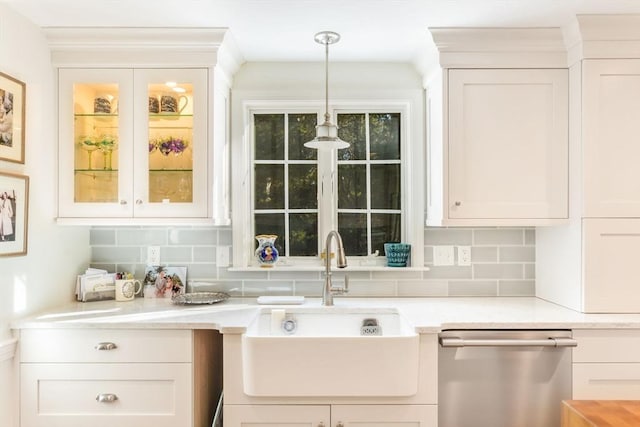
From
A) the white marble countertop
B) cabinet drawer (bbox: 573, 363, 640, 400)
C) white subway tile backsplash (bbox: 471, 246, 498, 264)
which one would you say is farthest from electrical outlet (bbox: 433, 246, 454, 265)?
cabinet drawer (bbox: 573, 363, 640, 400)

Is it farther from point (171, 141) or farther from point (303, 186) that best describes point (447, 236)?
point (171, 141)

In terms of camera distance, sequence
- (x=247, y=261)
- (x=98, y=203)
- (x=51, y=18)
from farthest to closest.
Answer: (x=247, y=261), (x=98, y=203), (x=51, y=18)

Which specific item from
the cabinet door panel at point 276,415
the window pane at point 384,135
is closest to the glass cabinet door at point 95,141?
the cabinet door panel at point 276,415

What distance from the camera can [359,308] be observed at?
230 centimetres

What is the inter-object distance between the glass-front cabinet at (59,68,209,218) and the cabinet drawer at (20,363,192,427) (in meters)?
0.73

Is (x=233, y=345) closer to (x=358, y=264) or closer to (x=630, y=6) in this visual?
(x=358, y=264)

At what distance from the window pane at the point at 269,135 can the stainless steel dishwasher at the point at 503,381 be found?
1434 millimetres

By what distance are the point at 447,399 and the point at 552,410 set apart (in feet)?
1.48

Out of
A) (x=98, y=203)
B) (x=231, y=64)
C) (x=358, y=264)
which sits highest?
(x=231, y=64)

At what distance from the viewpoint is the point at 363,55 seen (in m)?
2.54

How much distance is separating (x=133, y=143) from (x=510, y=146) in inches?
73.9

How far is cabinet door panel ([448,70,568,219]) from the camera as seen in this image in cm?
226

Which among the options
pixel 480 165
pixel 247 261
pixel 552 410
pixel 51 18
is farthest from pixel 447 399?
pixel 51 18

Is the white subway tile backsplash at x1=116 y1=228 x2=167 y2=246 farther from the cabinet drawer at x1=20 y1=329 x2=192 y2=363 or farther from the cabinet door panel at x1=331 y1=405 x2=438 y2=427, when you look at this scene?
the cabinet door panel at x1=331 y1=405 x2=438 y2=427
